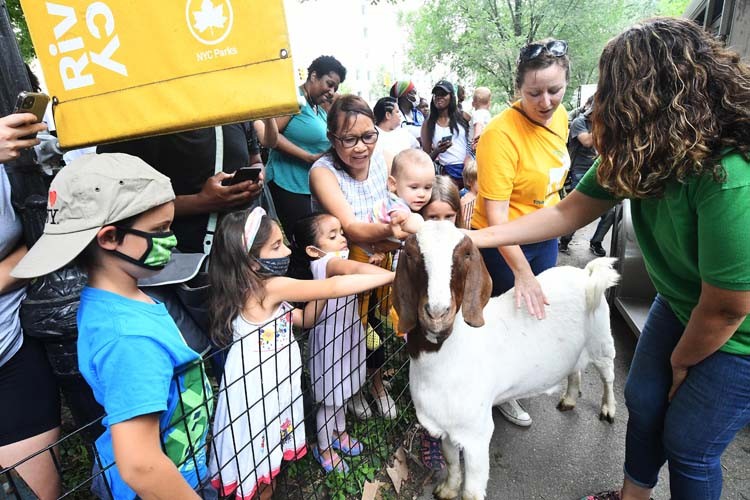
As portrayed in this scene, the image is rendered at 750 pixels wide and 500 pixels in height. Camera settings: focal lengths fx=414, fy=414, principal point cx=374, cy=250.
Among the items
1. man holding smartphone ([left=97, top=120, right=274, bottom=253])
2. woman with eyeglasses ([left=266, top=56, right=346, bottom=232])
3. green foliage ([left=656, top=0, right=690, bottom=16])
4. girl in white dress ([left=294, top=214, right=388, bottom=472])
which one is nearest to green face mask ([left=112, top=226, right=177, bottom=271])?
man holding smartphone ([left=97, top=120, right=274, bottom=253])

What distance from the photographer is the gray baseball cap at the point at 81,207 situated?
3.92ft

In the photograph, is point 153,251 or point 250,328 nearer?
point 153,251

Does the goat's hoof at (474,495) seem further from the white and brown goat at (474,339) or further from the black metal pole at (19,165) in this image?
the black metal pole at (19,165)

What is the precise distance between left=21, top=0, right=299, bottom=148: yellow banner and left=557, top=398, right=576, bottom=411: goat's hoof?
2.97m

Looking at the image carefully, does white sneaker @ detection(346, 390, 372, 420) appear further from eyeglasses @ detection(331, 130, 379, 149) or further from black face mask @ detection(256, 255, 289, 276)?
eyeglasses @ detection(331, 130, 379, 149)

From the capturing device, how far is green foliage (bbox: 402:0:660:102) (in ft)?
55.9

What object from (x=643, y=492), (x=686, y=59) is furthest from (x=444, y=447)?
(x=686, y=59)

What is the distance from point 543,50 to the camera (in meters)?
2.26

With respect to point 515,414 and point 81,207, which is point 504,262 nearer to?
point 515,414

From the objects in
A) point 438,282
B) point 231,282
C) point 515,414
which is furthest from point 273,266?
point 515,414

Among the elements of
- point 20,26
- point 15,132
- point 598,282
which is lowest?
point 598,282

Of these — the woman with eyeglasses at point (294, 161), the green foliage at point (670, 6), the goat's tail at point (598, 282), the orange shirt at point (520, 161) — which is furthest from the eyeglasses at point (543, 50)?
the green foliage at point (670, 6)

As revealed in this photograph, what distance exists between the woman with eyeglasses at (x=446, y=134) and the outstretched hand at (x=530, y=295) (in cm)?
301

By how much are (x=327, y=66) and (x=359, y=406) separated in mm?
3082
